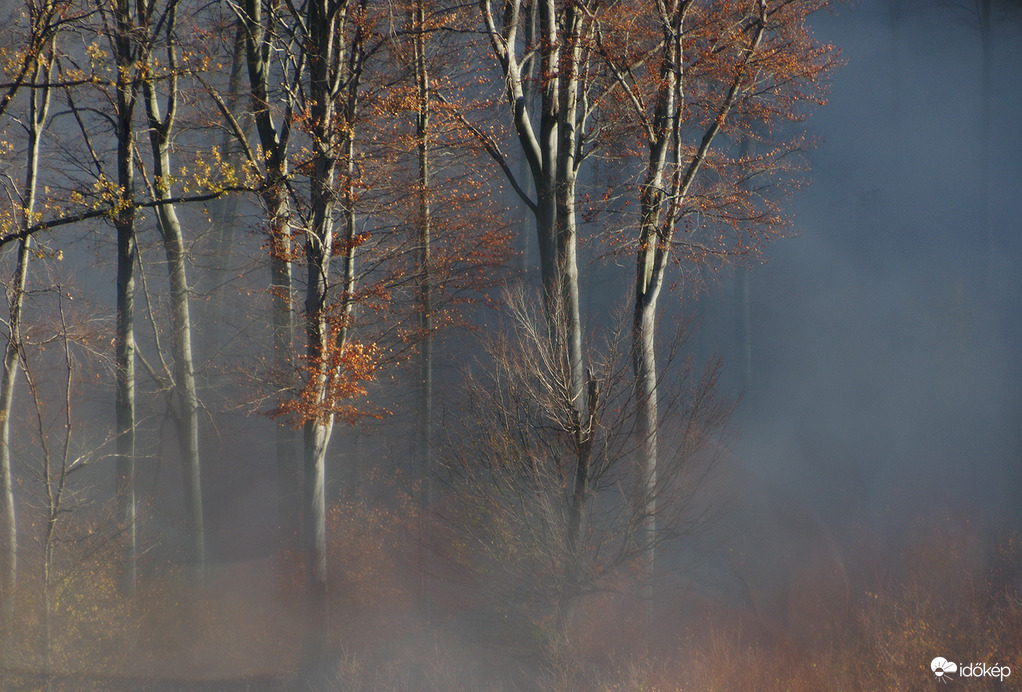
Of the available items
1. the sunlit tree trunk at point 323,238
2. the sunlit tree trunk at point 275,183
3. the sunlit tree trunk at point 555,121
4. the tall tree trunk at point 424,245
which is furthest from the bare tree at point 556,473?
the sunlit tree trunk at point 275,183

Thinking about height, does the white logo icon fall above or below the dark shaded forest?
below

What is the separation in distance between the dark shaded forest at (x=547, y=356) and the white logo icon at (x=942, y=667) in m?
0.08

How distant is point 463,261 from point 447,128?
2355 millimetres

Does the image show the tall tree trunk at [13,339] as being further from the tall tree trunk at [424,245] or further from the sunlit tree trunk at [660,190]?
the sunlit tree trunk at [660,190]

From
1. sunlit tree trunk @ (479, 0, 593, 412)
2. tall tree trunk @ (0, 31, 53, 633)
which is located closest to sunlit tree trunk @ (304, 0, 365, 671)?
sunlit tree trunk @ (479, 0, 593, 412)

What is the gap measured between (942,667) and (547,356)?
6.15 metres

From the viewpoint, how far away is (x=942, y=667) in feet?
26.7

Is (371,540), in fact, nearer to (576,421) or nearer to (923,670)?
(576,421)

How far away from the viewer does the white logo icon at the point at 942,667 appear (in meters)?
8.02

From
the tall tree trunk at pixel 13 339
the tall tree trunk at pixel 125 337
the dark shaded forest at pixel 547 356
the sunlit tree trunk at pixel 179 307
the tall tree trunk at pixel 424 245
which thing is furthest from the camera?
the sunlit tree trunk at pixel 179 307

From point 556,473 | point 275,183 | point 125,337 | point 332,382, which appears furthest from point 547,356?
point 125,337

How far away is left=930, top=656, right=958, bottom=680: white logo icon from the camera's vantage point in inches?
316

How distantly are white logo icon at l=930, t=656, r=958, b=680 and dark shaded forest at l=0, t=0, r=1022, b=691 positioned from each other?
0.08 m

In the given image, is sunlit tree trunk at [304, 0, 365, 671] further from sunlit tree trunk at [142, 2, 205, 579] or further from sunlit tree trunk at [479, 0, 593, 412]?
sunlit tree trunk at [142, 2, 205, 579]
